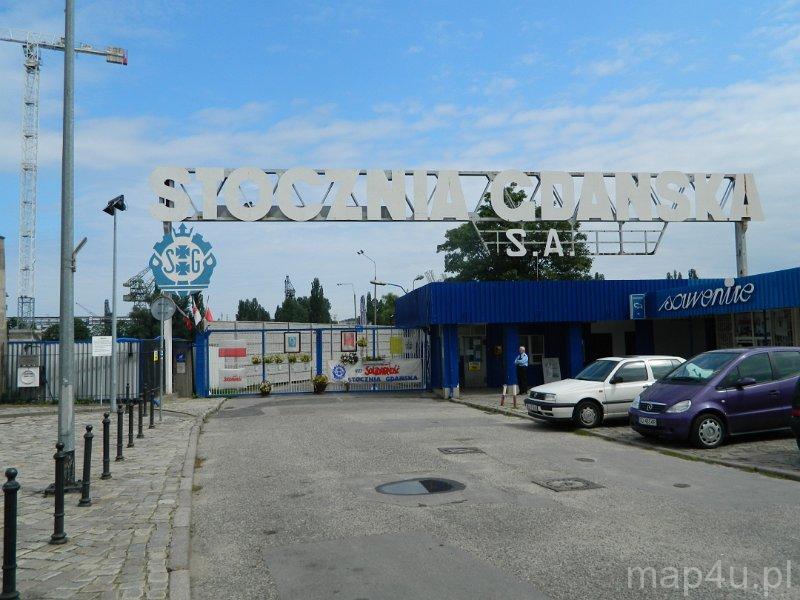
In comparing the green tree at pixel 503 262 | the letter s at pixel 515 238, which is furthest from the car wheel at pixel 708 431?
the green tree at pixel 503 262

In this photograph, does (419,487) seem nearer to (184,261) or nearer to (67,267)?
(67,267)

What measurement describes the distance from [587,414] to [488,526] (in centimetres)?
900

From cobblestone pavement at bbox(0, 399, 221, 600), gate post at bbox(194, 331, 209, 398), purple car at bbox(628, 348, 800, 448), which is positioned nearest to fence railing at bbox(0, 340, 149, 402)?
gate post at bbox(194, 331, 209, 398)

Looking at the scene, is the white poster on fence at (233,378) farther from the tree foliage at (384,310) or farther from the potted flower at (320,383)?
the tree foliage at (384,310)

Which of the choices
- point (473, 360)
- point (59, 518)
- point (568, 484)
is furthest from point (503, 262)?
point (59, 518)

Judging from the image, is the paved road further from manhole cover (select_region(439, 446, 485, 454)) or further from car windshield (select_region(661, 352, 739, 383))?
car windshield (select_region(661, 352, 739, 383))

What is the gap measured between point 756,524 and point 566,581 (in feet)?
9.39

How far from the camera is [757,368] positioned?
1275 cm

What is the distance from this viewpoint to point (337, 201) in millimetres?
26172

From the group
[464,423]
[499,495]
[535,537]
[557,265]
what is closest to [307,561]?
[535,537]

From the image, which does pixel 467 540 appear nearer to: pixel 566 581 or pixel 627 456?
pixel 566 581

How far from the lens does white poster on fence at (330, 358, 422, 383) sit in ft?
92.4

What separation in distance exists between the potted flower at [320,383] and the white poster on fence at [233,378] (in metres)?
2.82

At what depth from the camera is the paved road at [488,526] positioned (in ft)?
18.4
